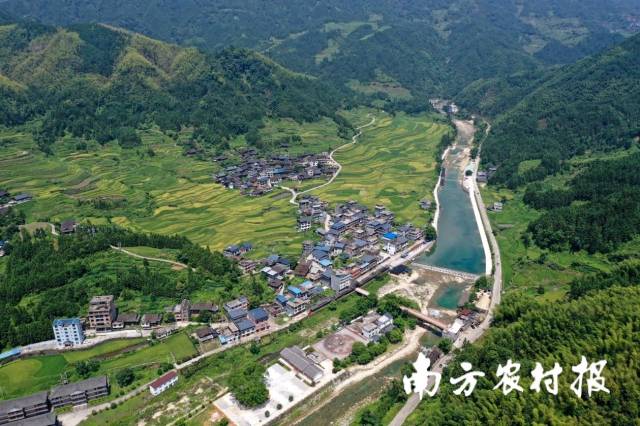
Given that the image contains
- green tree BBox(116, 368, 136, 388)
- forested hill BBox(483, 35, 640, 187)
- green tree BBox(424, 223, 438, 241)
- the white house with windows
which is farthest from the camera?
forested hill BBox(483, 35, 640, 187)

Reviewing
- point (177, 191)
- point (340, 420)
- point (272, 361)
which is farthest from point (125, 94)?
point (340, 420)

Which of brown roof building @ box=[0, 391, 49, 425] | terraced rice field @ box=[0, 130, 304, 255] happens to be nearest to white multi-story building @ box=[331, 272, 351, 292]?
terraced rice field @ box=[0, 130, 304, 255]

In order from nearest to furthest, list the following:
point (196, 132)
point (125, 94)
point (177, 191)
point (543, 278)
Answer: point (543, 278) < point (177, 191) < point (196, 132) < point (125, 94)

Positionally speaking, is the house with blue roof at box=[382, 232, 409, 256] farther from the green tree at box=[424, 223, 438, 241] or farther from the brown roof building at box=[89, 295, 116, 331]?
the brown roof building at box=[89, 295, 116, 331]

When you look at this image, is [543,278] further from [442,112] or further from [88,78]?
[88,78]

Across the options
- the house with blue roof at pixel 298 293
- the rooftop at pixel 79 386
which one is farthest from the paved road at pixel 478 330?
Answer: the rooftop at pixel 79 386

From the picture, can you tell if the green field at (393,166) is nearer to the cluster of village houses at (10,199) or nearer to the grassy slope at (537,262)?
the grassy slope at (537,262)

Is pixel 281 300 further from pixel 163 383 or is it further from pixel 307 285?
pixel 163 383
